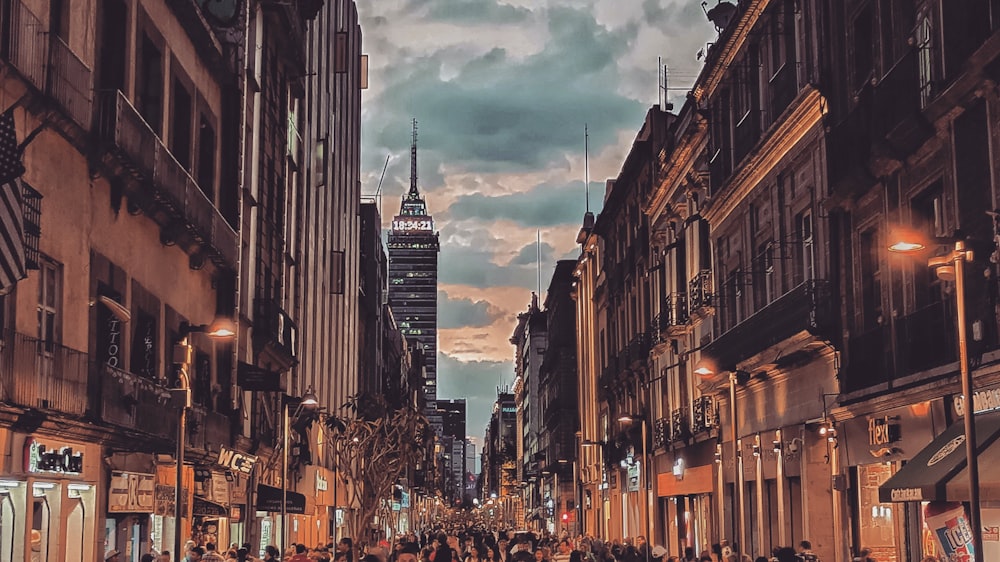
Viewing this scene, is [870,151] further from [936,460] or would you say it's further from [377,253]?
[377,253]

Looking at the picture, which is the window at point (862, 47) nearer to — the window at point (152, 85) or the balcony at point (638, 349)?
the window at point (152, 85)

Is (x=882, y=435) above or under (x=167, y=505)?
above

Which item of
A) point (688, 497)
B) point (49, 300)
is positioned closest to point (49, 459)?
point (49, 300)

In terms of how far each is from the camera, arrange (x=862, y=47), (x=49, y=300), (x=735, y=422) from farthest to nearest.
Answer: (x=735, y=422), (x=862, y=47), (x=49, y=300)

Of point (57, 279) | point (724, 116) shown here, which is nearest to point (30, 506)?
point (57, 279)

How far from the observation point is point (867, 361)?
27.7m

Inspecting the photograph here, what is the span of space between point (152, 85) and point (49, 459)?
12626 millimetres

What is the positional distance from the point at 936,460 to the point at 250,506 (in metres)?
31.0

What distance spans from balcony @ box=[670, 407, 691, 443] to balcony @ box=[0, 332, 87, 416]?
29146mm

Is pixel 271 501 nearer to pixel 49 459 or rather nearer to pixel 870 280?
pixel 49 459

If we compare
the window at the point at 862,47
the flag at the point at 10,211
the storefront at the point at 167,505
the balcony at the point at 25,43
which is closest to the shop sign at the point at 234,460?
the storefront at the point at 167,505

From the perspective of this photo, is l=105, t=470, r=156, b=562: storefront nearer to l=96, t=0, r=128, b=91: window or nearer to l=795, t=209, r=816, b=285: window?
l=96, t=0, r=128, b=91: window

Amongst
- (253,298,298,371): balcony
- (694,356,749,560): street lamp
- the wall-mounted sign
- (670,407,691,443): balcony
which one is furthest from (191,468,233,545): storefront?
(670,407,691,443): balcony

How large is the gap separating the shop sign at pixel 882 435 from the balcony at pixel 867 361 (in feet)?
2.44
